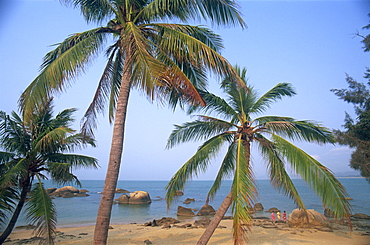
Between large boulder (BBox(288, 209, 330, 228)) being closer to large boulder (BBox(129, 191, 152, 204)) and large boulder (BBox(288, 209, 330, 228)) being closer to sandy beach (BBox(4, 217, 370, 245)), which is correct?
sandy beach (BBox(4, 217, 370, 245))

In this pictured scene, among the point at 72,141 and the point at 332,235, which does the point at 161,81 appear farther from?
the point at 332,235

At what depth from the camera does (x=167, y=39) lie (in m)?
7.28

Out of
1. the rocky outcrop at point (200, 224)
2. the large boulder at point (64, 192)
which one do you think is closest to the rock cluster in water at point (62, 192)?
the large boulder at point (64, 192)

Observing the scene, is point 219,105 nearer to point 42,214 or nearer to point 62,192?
point 42,214

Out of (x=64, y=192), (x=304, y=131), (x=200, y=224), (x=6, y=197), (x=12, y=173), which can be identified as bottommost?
(x=200, y=224)

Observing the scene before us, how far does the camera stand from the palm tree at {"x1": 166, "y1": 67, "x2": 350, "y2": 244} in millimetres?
6777

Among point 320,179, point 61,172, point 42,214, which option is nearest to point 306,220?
point 320,179

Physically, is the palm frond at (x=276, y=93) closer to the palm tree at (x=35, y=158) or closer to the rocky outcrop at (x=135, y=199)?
the palm tree at (x=35, y=158)

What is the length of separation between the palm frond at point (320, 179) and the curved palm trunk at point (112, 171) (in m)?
4.52

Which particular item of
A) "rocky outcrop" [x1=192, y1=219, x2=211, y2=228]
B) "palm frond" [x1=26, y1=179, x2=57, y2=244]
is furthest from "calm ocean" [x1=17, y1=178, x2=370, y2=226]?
"palm frond" [x1=26, y1=179, x2=57, y2=244]

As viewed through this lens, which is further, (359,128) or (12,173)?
(359,128)

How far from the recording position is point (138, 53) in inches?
254

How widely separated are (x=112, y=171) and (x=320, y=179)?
5136mm

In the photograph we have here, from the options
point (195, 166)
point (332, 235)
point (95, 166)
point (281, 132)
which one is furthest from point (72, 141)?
point (332, 235)
